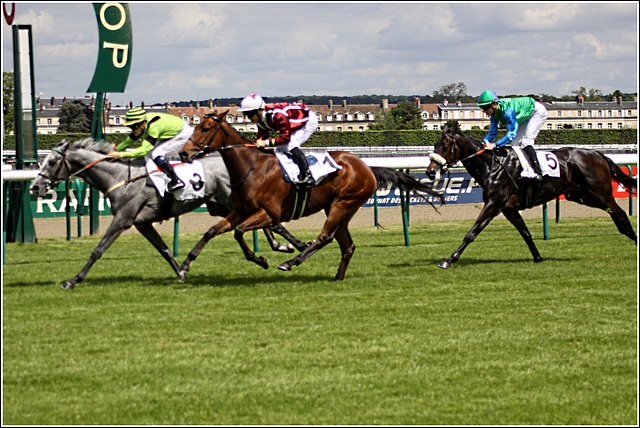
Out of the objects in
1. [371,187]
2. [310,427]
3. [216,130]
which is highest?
[216,130]

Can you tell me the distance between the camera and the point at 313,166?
841 cm

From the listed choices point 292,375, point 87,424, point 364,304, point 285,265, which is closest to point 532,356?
point 292,375

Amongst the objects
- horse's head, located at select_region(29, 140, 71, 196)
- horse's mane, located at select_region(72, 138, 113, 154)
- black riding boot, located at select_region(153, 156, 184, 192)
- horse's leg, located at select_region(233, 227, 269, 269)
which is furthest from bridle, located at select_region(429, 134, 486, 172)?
horse's head, located at select_region(29, 140, 71, 196)

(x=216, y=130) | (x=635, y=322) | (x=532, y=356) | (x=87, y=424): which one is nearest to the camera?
(x=87, y=424)

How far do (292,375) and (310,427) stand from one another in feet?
2.68

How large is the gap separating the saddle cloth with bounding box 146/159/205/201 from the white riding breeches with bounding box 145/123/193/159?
0.33 ft

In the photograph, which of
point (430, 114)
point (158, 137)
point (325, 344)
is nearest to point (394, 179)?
point (158, 137)

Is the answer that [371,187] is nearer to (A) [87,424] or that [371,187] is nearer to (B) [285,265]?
(B) [285,265]

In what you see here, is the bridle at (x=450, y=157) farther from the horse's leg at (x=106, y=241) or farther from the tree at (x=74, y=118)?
the tree at (x=74, y=118)

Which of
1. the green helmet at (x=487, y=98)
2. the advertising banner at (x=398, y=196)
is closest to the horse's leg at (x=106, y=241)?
the green helmet at (x=487, y=98)

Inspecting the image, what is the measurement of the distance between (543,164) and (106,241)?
484 centimetres

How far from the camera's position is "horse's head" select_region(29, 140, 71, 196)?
332 inches

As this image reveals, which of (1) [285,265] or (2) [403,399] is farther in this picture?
(1) [285,265]

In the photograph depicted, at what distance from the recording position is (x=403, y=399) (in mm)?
4535
